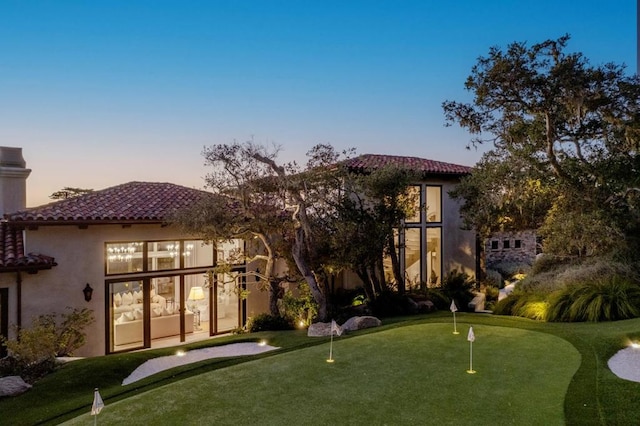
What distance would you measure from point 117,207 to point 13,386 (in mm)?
6955

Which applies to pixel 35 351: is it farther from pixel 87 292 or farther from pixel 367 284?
pixel 367 284

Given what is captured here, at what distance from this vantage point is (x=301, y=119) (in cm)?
2072

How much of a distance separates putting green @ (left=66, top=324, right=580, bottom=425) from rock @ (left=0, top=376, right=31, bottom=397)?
9.93ft

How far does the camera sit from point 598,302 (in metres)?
11.0

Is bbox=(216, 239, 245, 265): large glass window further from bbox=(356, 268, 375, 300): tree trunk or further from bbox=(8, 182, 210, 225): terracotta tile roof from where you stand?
bbox=(356, 268, 375, 300): tree trunk

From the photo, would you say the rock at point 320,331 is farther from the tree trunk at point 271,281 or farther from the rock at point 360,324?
the tree trunk at point 271,281

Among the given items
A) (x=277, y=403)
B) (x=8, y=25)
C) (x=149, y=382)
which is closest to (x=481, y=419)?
(x=277, y=403)

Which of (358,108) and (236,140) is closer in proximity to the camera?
(236,140)

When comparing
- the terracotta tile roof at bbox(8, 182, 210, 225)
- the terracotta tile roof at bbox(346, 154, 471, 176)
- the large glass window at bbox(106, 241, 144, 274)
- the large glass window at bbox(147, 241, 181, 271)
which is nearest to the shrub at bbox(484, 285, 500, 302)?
the terracotta tile roof at bbox(346, 154, 471, 176)

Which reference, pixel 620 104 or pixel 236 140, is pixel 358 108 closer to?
pixel 236 140

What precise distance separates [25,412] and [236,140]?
8.33 meters

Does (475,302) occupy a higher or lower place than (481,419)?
lower

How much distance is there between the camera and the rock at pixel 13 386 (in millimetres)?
A: 7555

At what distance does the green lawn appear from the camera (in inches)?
208
